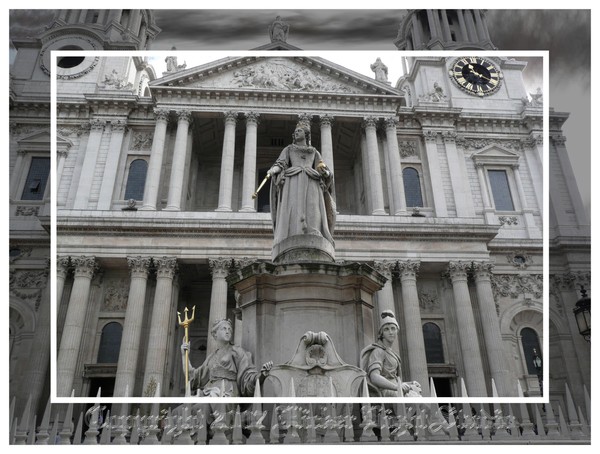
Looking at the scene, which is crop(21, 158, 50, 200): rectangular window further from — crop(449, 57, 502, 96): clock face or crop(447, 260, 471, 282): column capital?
A: crop(449, 57, 502, 96): clock face

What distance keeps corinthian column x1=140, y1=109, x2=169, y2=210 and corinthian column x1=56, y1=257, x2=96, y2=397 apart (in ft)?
13.2

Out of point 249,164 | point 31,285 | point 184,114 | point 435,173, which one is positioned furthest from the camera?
point 435,173

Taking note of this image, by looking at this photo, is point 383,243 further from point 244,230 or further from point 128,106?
point 128,106

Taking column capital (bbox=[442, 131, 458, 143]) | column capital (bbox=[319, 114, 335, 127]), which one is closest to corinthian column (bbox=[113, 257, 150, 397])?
column capital (bbox=[319, 114, 335, 127])

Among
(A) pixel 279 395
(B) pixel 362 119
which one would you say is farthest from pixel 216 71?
(A) pixel 279 395

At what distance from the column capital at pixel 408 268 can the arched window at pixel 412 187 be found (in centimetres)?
519

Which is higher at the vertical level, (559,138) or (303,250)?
(559,138)

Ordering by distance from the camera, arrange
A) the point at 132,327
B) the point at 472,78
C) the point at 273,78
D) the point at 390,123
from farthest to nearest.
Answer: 1. the point at 472,78
2. the point at 390,123
3. the point at 273,78
4. the point at 132,327

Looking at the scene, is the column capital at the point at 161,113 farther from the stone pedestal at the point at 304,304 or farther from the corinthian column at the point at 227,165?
the stone pedestal at the point at 304,304

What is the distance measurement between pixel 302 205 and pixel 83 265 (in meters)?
17.7

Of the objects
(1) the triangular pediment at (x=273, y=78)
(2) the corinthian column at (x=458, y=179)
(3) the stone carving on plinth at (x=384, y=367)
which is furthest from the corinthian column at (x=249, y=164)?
(3) the stone carving on plinth at (x=384, y=367)

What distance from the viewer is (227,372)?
23.7 feet

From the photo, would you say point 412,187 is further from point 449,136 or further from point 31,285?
point 31,285

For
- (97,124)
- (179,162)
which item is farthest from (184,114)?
(97,124)
